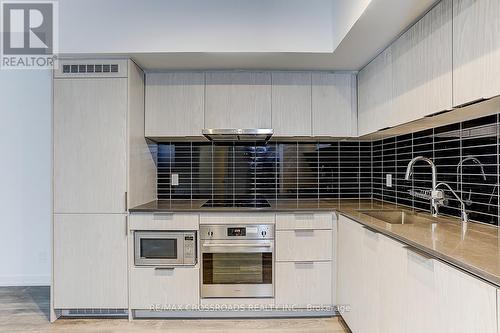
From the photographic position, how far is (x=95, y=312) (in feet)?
9.39

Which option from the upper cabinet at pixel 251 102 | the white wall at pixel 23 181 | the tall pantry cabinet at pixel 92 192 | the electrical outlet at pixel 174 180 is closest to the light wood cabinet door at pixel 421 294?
the upper cabinet at pixel 251 102

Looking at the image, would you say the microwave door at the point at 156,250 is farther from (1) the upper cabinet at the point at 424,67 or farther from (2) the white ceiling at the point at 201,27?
(1) the upper cabinet at the point at 424,67

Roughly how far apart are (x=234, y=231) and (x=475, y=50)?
1.95 meters

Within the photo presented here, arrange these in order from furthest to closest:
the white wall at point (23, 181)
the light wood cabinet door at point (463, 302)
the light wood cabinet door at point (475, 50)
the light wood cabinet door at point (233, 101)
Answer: the white wall at point (23, 181)
the light wood cabinet door at point (233, 101)
the light wood cabinet door at point (475, 50)
the light wood cabinet door at point (463, 302)

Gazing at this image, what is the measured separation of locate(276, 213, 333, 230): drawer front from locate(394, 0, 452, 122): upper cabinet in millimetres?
923

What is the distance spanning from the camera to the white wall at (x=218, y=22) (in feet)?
8.66

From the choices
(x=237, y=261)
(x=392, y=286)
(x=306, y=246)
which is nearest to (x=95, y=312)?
(x=237, y=261)

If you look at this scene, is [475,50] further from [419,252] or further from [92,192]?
[92,192]

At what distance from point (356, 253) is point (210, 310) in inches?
49.3

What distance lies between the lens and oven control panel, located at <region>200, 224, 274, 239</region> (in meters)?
2.79

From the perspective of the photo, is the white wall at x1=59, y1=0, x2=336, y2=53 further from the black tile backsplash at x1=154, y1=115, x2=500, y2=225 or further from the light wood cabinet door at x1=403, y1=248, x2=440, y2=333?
the light wood cabinet door at x1=403, y1=248, x2=440, y2=333

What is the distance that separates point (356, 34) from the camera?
227 centimetres

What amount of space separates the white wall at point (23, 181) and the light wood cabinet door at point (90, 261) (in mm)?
1034

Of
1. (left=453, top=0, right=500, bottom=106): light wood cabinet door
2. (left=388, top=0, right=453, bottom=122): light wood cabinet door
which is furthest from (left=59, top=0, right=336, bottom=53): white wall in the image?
(left=453, top=0, right=500, bottom=106): light wood cabinet door
